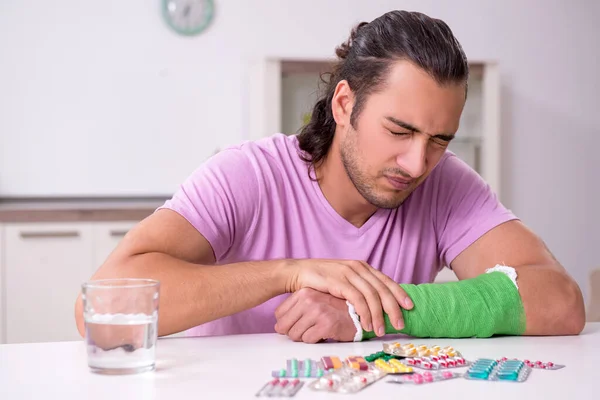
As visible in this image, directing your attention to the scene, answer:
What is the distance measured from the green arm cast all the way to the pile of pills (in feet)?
0.74

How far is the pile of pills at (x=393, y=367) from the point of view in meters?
0.99

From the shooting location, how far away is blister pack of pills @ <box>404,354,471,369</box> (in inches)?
40.4

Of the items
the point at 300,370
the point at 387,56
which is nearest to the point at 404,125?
the point at 387,56

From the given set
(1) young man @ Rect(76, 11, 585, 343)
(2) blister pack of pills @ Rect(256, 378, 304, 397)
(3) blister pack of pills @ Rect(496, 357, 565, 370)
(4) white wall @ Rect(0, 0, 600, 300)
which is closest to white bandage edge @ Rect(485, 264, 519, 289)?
(1) young man @ Rect(76, 11, 585, 343)

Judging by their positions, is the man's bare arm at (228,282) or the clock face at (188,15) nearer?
the man's bare arm at (228,282)

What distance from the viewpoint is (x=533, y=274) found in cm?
145

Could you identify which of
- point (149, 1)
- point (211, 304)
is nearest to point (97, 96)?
point (149, 1)

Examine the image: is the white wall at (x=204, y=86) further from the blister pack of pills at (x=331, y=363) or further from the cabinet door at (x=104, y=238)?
the blister pack of pills at (x=331, y=363)

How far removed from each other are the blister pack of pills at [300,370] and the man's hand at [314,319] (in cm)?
20

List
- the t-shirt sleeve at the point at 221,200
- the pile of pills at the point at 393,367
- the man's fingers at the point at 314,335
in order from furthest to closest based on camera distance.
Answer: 1. the t-shirt sleeve at the point at 221,200
2. the man's fingers at the point at 314,335
3. the pile of pills at the point at 393,367

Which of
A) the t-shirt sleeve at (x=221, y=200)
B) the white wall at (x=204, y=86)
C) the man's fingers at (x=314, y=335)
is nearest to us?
the man's fingers at (x=314, y=335)

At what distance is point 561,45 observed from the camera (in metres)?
4.41

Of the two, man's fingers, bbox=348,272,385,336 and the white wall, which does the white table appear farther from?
the white wall

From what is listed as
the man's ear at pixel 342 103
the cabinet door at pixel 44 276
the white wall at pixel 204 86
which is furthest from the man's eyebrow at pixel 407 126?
the white wall at pixel 204 86
